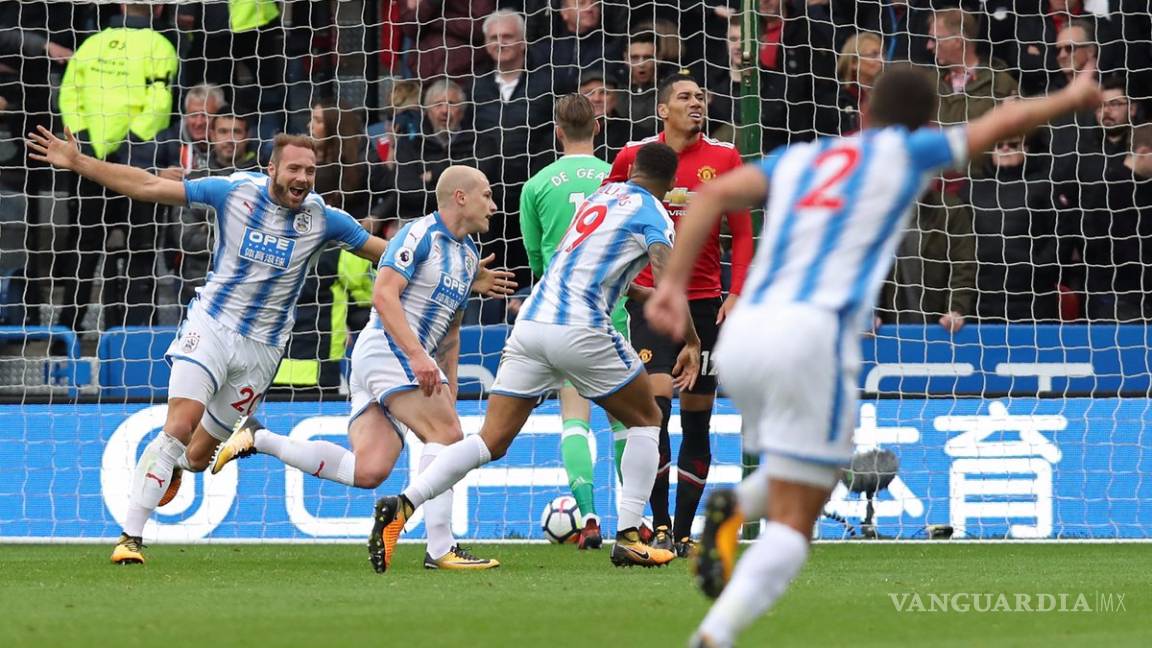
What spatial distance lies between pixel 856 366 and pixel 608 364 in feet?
10.5

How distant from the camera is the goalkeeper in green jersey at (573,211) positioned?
891 cm

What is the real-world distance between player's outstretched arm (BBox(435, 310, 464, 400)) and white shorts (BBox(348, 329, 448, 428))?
362 mm

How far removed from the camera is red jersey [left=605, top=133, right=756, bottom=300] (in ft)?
28.4

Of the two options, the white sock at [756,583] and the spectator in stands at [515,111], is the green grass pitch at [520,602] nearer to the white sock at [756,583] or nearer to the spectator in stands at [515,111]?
the white sock at [756,583]

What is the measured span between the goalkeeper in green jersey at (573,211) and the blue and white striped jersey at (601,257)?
57.6 inches

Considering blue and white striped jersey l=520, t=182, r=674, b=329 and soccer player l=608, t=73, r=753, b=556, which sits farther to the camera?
soccer player l=608, t=73, r=753, b=556

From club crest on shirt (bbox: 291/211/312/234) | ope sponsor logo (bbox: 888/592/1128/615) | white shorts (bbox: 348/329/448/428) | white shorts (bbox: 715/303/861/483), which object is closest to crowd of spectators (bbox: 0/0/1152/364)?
club crest on shirt (bbox: 291/211/312/234)

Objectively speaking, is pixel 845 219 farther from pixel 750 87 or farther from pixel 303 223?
pixel 750 87

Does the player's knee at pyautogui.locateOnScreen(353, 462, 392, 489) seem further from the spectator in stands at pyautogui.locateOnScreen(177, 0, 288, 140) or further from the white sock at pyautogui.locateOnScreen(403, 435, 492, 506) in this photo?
the spectator in stands at pyautogui.locateOnScreen(177, 0, 288, 140)

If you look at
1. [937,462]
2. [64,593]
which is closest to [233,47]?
[937,462]

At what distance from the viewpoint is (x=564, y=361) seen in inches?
291

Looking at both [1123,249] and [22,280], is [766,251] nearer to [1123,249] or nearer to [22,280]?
[1123,249]

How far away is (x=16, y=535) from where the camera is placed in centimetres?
1053

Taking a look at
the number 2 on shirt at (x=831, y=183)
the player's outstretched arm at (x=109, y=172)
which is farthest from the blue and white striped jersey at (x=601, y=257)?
the number 2 on shirt at (x=831, y=183)
